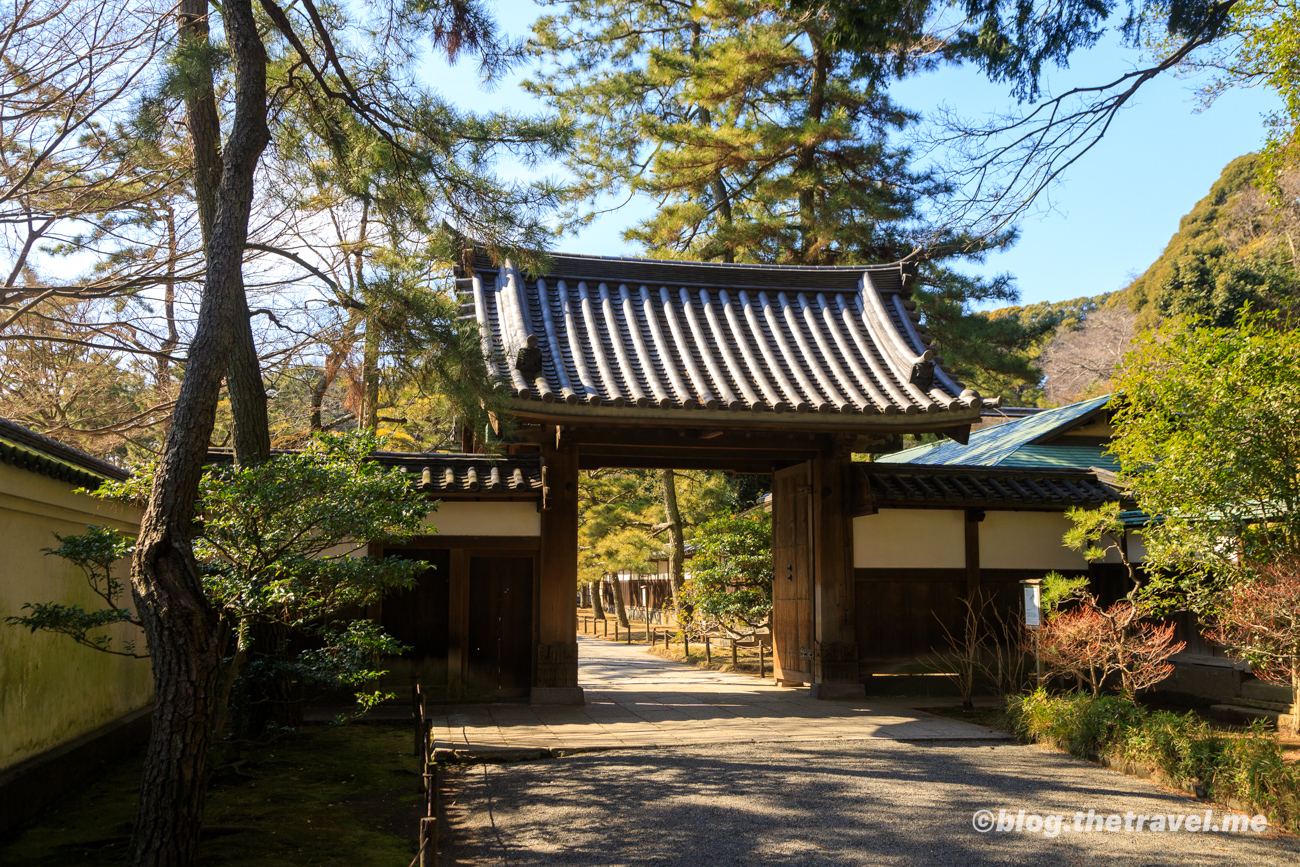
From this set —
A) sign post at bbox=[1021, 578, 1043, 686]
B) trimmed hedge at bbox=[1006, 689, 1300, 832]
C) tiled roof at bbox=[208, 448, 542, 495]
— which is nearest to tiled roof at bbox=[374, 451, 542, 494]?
tiled roof at bbox=[208, 448, 542, 495]

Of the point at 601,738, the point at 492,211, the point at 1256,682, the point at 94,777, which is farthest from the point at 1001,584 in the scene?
the point at 94,777

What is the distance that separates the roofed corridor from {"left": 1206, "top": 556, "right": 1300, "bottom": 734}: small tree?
2217 mm

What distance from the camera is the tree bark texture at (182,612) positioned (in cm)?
436

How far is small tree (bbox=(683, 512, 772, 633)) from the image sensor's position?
14.3m

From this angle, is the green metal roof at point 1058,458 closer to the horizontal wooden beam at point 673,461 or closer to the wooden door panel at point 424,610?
the horizontal wooden beam at point 673,461

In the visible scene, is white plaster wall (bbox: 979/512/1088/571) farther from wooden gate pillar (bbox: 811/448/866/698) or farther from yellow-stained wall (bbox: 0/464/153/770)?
yellow-stained wall (bbox: 0/464/153/770)

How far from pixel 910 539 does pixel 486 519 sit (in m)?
5.39

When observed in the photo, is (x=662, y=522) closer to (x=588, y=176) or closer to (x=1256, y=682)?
(x=588, y=176)

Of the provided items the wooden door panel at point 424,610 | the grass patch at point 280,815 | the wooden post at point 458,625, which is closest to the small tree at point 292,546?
the grass patch at point 280,815

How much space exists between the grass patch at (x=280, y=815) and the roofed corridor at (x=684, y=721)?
0.92 metres

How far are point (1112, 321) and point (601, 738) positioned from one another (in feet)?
117

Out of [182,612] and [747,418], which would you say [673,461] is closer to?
[747,418]

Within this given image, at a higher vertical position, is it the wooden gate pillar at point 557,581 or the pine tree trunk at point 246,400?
the pine tree trunk at point 246,400

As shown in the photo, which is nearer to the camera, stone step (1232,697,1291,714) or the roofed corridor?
the roofed corridor
